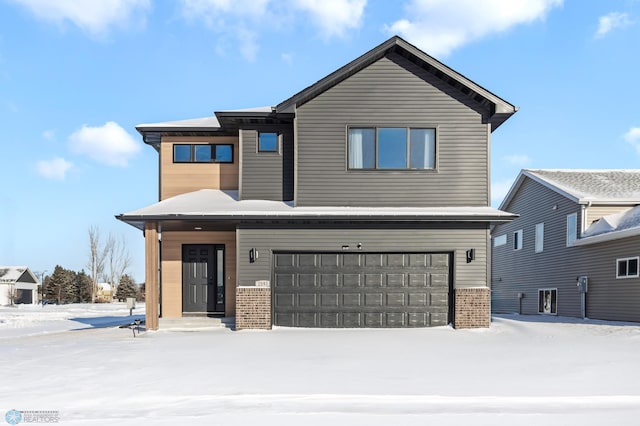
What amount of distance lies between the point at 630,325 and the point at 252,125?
1394cm

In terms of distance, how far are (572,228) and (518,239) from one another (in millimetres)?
5681

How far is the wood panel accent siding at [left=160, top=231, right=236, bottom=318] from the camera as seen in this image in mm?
15484

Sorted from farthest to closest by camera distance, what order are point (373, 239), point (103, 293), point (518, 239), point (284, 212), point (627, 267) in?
point (103, 293) → point (518, 239) → point (627, 267) → point (373, 239) → point (284, 212)

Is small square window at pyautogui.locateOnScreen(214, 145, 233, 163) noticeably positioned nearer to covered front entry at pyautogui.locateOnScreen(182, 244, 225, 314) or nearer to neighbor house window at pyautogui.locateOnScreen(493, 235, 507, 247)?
covered front entry at pyautogui.locateOnScreen(182, 244, 225, 314)

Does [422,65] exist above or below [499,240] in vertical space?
above

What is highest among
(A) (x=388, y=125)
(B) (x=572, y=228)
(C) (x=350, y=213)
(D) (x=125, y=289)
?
(A) (x=388, y=125)

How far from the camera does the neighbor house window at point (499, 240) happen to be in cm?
2720

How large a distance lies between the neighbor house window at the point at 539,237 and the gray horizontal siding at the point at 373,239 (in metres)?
10.4

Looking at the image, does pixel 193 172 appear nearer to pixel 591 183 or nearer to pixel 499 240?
pixel 591 183

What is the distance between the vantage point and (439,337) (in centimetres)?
1225

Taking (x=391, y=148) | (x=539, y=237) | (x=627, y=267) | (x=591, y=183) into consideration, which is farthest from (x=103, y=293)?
(x=627, y=267)

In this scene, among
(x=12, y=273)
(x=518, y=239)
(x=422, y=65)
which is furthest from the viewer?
(x=12, y=273)

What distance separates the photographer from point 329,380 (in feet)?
23.8

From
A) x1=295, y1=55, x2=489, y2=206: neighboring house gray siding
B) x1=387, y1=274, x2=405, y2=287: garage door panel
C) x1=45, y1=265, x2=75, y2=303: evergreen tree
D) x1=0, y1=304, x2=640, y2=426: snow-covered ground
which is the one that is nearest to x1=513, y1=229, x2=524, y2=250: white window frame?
x1=295, y1=55, x2=489, y2=206: neighboring house gray siding
